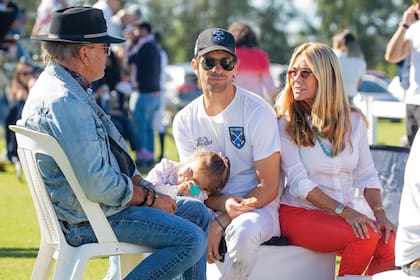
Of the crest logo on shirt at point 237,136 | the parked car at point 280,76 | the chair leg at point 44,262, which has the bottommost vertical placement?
the parked car at point 280,76

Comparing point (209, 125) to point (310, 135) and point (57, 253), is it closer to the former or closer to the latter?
point (310, 135)

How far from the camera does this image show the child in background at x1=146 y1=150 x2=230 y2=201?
568cm

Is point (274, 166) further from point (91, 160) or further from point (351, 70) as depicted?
point (351, 70)

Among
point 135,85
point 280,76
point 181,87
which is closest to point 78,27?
point 135,85

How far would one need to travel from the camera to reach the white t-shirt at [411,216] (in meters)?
4.58

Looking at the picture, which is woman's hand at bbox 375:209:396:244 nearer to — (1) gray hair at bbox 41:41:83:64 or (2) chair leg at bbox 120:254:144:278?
(2) chair leg at bbox 120:254:144:278

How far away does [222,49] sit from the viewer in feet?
19.1

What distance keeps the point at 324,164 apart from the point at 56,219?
1772 mm

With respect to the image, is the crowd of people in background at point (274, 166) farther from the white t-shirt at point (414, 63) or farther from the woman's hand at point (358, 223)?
the white t-shirt at point (414, 63)

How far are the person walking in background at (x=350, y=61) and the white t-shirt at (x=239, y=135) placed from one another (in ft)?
15.1

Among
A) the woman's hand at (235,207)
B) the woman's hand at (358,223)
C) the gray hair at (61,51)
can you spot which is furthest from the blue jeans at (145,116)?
the gray hair at (61,51)

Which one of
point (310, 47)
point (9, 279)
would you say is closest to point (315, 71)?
point (310, 47)

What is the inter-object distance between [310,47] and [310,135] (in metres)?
0.51

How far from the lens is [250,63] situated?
10.2 metres
